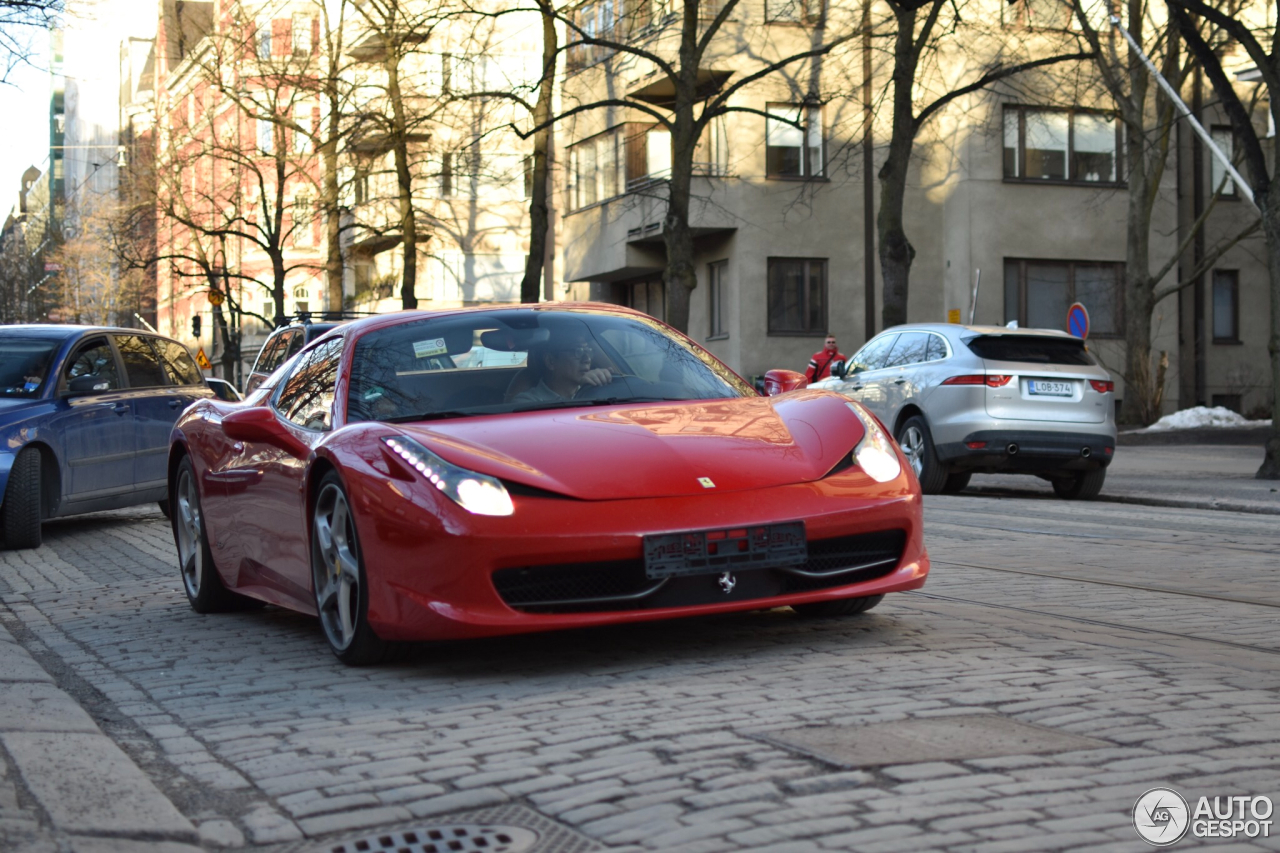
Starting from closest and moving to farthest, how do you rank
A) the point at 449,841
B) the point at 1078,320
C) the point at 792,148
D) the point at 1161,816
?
the point at 1161,816
the point at 449,841
the point at 1078,320
the point at 792,148

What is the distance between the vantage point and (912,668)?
5.40 metres

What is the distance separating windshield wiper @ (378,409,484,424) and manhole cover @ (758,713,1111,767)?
2.16m

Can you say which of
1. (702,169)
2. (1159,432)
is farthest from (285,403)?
(702,169)

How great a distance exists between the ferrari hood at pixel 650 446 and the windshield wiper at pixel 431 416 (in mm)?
123

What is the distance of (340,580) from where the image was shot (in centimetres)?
596

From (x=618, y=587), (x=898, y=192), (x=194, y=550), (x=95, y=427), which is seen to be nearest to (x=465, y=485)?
(x=618, y=587)

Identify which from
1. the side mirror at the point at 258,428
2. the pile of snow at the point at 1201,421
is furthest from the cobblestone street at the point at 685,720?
the pile of snow at the point at 1201,421

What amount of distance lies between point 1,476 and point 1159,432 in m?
21.0

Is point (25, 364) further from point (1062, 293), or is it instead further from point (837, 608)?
point (1062, 293)

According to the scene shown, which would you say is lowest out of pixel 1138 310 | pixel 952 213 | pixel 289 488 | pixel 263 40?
pixel 289 488

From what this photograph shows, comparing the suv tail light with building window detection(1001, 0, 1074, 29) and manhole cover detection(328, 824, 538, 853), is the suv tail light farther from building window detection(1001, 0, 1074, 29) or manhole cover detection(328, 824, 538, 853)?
building window detection(1001, 0, 1074, 29)

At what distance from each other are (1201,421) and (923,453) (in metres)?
14.6

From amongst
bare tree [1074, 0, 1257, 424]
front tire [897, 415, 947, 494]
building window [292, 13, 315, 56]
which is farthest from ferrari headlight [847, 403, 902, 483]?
building window [292, 13, 315, 56]

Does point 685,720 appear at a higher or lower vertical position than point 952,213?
lower
